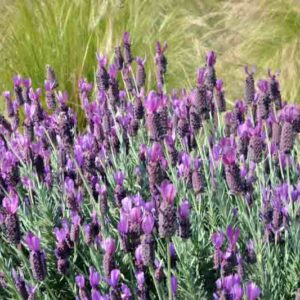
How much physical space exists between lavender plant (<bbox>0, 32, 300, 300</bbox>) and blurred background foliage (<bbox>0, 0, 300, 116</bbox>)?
1.47 metres

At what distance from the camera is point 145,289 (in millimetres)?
1620

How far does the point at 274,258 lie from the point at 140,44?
9.17 feet

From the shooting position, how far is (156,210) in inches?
73.4

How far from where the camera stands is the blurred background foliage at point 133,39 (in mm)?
4281

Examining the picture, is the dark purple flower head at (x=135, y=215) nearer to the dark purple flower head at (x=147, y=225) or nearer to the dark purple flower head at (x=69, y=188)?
the dark purple flower head at (x=147, y=225)

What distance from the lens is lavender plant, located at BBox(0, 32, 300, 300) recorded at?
1.64 metres

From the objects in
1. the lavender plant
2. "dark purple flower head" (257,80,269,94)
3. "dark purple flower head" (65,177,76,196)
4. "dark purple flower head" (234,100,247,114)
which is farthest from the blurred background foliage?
"dark purple flower head" (65,177,76,196)

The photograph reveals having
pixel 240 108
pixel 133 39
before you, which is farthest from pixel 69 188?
pixel 133 39

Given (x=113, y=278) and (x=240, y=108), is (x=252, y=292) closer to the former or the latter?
(x=113, y=278)

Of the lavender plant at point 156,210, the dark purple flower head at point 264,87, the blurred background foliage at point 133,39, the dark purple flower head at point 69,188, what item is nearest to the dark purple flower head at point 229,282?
the lavender plant at point 156,210

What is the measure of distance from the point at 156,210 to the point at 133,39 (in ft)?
8.93

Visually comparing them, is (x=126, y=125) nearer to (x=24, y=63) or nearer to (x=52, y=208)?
(x=52, y=208)

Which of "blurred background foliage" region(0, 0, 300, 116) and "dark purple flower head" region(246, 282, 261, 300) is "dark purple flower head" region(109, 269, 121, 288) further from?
"blurred background foliage" region(0, 0, 300, 116)

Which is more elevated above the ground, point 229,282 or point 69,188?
point 69,188
